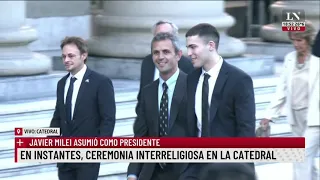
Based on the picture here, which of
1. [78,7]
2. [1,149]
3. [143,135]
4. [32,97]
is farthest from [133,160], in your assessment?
[78,7]

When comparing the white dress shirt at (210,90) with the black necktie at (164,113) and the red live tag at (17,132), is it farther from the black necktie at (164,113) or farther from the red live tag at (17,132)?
the red live tag at (17,132)

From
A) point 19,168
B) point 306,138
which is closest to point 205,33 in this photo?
point 306,138

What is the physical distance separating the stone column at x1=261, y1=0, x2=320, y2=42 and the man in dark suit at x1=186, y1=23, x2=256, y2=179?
35.2 feet

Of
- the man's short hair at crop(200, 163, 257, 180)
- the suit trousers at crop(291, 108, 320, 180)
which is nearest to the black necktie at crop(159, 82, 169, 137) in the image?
the suit trousers at crop(291, 108, 320, 180)

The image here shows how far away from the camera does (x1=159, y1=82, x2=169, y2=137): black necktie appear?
788 centimetres

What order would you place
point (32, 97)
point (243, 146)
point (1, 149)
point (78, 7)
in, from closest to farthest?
point (243, 146) → point (1, 149) → point (32, 97) → point (78, 7)

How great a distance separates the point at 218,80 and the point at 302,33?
192 centimetres

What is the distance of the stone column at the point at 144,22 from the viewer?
15.2m

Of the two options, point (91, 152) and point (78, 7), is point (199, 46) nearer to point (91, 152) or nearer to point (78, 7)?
point (91, 152)

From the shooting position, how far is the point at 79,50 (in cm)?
854

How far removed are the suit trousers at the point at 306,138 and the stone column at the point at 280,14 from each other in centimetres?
862

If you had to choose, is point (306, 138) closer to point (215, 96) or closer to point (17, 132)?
point (215, 96)

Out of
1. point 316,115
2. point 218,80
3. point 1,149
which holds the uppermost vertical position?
point 218,80

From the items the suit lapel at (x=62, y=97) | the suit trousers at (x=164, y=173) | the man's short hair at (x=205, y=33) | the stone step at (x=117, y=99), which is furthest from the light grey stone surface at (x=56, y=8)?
the man's short hair at (x=205, y=33)
